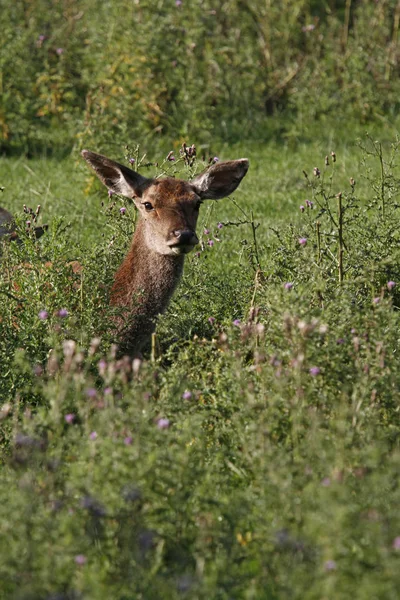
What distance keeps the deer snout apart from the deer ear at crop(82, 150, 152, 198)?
58cm

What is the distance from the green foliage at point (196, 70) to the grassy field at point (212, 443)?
15.8 feet

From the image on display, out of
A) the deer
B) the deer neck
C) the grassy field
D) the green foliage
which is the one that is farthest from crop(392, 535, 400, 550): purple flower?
the green foliage

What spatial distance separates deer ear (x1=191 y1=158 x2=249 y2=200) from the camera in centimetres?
666

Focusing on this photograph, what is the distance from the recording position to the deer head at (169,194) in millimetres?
6203

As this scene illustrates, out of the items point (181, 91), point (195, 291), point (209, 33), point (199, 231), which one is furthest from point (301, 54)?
point (195, 291)

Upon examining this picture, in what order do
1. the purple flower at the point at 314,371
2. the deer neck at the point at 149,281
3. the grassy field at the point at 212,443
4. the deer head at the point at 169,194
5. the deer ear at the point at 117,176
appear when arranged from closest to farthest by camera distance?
the grassy field at the point at 212,443, the purple flower at the point at 314,371, the deer head at the point at 169,194, the deer neck at the point at 149,281, the deer ear at the point at 117,176

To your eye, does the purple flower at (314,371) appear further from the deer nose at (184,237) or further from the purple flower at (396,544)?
the deer nose at (184,237)

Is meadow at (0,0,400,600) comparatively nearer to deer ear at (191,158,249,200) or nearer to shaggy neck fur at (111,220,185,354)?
shaggy neck fur at (111,220,185,354)

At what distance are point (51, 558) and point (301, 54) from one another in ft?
31.8

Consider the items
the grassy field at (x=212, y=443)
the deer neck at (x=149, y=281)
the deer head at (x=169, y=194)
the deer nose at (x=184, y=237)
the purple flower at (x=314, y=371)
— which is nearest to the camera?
the grassy field at (x=212, y=443)

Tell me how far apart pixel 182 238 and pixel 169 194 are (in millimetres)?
428

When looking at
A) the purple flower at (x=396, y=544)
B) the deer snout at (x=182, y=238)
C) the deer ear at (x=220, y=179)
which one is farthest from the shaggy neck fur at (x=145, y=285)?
the purple flower at (x=396, y=544)

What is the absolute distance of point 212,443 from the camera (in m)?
4.83

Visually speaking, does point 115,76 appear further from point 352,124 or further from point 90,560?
point 90,560
